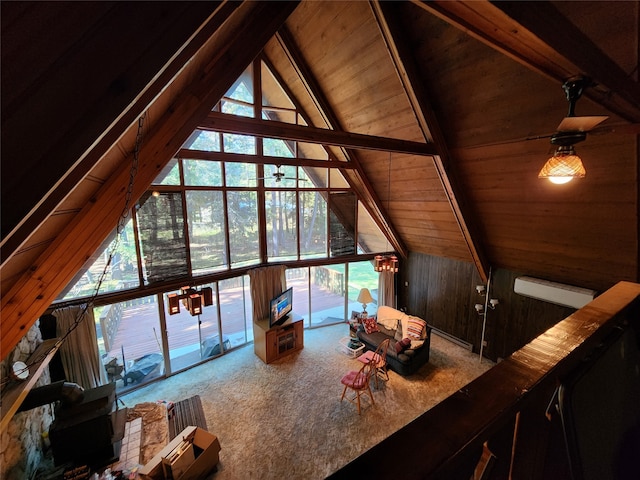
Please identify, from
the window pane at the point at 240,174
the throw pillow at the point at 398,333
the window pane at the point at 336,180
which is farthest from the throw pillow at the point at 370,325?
the window pane at the point at 240,174

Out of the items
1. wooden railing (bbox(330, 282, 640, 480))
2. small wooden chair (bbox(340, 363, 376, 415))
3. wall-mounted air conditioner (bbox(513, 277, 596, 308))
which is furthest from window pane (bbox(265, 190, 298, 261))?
wooden railing (bbox(330, 282, 640, 480))

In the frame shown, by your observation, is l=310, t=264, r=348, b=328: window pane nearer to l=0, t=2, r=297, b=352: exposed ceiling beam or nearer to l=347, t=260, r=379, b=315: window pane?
l=347, t=260, r=379, b=315: window pane

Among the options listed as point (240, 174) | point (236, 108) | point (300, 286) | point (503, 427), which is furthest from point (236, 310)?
point (503, 427)

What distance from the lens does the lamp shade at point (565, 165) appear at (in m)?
2.02

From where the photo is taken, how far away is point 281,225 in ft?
21.5

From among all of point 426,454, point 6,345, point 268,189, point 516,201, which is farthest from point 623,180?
point 6,345

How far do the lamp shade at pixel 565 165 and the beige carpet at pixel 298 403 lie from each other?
412cm

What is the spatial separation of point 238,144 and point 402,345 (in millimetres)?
5442

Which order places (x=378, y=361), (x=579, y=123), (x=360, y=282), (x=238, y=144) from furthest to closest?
(x=360, y=282)
(x=238, y=144)
(x=378, y=361)
(x=579, y=123)

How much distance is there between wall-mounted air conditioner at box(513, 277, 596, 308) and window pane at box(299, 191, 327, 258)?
4436 mm

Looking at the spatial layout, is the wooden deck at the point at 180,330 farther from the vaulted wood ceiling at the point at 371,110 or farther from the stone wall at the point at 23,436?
the vaulted wood ceiling at the point at 371,110

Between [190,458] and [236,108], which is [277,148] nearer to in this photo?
[236,108]

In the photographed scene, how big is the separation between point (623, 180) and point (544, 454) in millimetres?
3976

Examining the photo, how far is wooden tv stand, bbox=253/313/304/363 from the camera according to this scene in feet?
19.6
